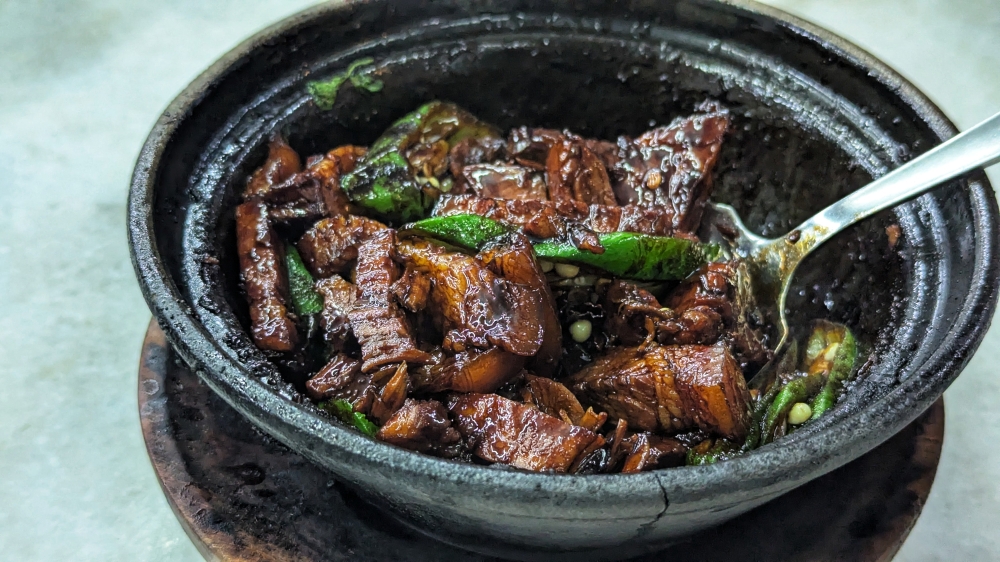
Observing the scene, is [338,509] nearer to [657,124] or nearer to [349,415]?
[349,415]

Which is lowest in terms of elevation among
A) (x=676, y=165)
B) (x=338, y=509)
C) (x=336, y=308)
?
(x=338, y=509)

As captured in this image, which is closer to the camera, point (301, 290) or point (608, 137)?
point (301, 290)

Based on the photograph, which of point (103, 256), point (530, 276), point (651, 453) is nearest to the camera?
point (651, 453)

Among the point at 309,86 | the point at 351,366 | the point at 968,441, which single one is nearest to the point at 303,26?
the point at 309,86

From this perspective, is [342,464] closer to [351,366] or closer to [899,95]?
[351,366]

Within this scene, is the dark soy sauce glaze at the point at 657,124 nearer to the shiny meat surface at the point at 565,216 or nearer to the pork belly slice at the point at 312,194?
the pork belly slice at the point at 312,194

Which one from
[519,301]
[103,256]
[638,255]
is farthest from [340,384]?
[103,256]

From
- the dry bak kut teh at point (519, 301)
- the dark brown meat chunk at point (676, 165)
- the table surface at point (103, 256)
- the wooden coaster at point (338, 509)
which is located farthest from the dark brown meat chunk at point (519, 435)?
the table surface at point (103, 256)
